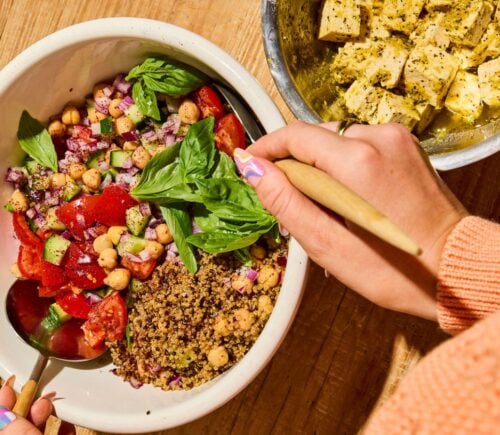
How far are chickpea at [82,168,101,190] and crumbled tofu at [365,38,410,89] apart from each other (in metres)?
0.52

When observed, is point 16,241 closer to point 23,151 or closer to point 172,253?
point 23,151

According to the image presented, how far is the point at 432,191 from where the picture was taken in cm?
88

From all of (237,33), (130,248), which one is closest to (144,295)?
(130,248)

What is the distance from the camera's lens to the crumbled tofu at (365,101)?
116 centimetres

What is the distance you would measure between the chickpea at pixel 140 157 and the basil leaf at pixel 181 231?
94mm

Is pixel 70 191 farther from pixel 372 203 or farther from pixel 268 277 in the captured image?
pixel 372 203

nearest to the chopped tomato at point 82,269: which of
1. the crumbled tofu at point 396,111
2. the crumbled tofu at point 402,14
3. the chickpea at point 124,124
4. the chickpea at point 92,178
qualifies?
the chickpea at point 92,178

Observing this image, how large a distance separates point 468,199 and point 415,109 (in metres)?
0.21

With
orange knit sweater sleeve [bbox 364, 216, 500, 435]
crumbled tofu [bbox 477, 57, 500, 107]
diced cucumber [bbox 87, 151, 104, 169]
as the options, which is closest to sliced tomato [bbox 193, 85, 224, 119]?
diced cucumber [bbox 87, 151, 104, 169]

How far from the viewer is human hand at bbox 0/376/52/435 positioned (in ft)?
3.58

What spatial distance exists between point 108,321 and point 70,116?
0.40 metres

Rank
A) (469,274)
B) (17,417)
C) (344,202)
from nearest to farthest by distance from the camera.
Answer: (344,202), (469,274), (17,417)

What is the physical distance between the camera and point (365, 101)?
1.16 m

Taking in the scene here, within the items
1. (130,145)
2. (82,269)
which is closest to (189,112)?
(130,145)
